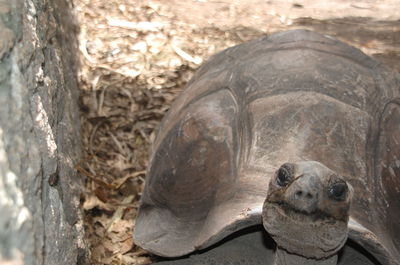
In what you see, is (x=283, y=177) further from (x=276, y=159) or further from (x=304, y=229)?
(x=276, y=159)

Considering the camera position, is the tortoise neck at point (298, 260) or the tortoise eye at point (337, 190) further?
the tortoise neck at point (298, 260)

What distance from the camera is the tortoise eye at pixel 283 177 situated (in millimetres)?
1796

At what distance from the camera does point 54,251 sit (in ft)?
6.16

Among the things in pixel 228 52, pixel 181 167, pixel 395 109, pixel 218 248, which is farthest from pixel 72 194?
pixel 395 109

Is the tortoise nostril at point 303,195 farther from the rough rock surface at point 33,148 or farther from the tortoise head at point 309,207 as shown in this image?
the rough rock surface at point 33,148

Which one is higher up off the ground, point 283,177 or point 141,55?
point 283,177

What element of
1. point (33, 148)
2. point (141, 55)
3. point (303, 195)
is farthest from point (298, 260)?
point (141, 55)

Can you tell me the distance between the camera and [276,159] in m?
2.18

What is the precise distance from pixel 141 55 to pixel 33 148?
2495 mm

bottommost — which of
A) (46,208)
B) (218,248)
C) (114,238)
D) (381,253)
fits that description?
(114,238)

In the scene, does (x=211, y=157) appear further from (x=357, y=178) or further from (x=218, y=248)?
(x=357, y=178)

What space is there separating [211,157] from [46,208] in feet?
2.28

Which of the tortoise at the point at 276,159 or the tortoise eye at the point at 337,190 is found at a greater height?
the tortoise eye at the point at 337,190

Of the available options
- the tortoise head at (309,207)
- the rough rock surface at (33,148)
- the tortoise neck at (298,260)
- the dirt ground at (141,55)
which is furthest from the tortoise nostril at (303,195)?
the dirt ground at (141,55)
